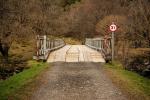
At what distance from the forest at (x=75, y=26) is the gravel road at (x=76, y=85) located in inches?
169

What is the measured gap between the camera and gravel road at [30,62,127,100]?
13117mm

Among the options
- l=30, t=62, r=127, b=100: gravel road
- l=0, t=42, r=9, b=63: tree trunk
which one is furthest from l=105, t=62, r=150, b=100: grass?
l=0, t=42, r=9, b=63: tree trunk

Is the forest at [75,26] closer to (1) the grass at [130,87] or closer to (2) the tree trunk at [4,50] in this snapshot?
(2) the tree trunk at [4,50]

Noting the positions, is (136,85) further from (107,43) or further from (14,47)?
(14,47)

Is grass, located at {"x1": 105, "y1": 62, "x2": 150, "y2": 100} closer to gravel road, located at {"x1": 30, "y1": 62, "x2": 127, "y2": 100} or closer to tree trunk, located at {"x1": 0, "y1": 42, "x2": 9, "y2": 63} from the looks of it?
gravel road, located at {"x1": 30, "y1": 62, "x2": 127, "y2": 100}

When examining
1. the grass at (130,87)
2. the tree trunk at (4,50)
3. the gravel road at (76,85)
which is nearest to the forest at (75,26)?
the tree trunk at (4,50)

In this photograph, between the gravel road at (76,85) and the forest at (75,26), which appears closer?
the gravel road at (76,85)

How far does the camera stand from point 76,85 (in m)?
15.1

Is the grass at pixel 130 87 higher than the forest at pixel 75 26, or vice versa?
the forest at pixel 75 26

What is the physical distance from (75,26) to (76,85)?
75913 millimetres

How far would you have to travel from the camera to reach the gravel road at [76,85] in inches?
516

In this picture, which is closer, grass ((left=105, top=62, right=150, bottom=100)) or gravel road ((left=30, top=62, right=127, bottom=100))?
gravel road ((left=30, top=62, right=127, bottom=100))

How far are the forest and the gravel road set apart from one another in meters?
4.29

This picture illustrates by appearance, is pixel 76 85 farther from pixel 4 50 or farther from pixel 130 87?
pixel 4 50
